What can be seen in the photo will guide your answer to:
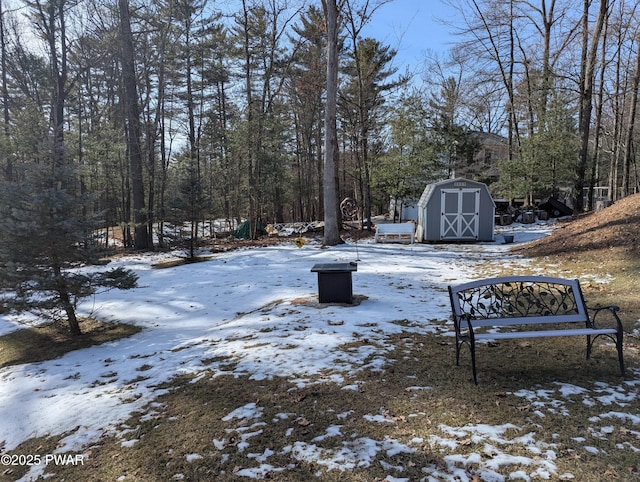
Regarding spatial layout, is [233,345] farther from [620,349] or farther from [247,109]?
[247,109]

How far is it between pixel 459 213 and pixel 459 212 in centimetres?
4

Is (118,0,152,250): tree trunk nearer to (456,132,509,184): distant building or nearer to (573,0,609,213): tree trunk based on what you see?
(573,0,609,213): tree trunk

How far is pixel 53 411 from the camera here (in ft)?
11.4

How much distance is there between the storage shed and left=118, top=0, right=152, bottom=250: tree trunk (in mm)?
10846

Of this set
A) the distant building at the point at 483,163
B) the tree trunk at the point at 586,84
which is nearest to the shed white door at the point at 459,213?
the tree trunk at the point at 586,84

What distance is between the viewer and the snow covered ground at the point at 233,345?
3006 millimetres

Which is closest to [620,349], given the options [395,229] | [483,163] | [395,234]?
[395,234]

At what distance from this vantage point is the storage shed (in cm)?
1461

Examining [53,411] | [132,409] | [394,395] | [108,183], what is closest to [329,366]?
[394,395]

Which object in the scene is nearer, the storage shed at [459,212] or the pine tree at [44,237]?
the pine tree at [44,237]

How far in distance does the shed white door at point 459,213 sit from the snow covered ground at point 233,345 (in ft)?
16.2

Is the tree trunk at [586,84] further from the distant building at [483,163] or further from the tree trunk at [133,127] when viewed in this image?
the tree trunk at [133,127]

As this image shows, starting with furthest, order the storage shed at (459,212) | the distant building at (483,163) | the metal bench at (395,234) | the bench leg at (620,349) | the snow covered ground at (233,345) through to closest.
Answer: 1. the distant building at (483,163)
2. the metal bench at (395,234)
3. the storage shed at (459,212)
4. the bench leg at (620,349)
5. the snow covered ground at (233,345)

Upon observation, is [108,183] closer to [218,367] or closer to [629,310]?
[218,367]
